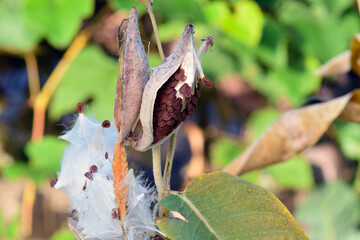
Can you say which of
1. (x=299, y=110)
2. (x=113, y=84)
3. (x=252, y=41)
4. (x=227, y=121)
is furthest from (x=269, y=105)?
(x=299, y=110)

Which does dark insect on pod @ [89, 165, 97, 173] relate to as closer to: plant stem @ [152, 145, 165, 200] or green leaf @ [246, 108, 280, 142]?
plant stem @ [152, 145, 165, 200]

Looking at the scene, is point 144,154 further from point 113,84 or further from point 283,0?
point 283,0

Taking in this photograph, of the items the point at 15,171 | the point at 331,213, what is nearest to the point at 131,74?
the point at 15,171

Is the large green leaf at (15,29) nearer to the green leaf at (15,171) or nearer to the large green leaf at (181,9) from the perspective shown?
the green leaf at (15,171)

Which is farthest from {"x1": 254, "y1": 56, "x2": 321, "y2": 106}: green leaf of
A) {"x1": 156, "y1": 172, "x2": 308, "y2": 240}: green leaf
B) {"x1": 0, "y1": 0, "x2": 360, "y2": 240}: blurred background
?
{"x1": 156, "y1": 172, "x2": 308, "y2": 240}: green leaf

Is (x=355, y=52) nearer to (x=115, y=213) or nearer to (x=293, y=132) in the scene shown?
(x=293, y=132)

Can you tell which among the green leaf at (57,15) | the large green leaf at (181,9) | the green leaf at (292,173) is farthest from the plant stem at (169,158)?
the green leaf at (292,173)

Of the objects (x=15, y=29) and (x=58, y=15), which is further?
(x=15, y=29)
